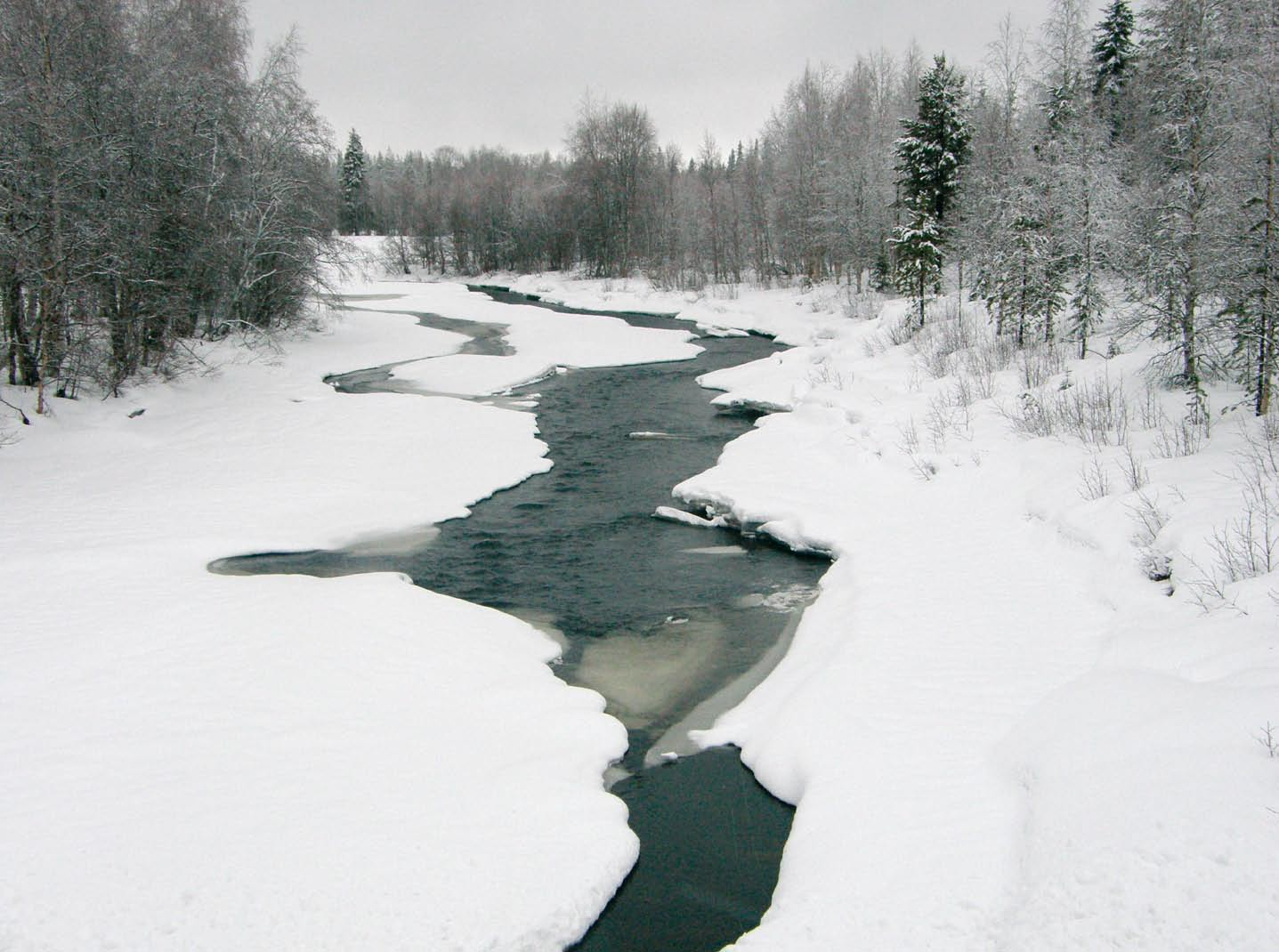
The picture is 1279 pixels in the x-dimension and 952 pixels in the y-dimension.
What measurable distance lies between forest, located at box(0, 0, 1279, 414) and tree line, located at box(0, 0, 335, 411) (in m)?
0.06

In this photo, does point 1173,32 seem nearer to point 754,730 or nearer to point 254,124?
point 754,730

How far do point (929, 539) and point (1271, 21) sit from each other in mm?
7295

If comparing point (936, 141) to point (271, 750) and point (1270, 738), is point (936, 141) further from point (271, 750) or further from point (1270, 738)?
point (271, 750)

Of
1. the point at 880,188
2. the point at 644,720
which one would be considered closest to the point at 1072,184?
the point at 644,720

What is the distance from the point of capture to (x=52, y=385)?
15.4 m

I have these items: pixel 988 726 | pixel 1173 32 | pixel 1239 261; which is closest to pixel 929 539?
pixel 988 726

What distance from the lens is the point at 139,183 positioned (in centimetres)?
1548

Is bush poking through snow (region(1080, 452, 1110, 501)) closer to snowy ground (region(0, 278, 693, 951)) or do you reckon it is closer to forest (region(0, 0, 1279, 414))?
forest (region(0, 0, 1279, 414))

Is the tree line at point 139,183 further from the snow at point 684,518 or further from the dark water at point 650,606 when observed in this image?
the snow at point 684,518

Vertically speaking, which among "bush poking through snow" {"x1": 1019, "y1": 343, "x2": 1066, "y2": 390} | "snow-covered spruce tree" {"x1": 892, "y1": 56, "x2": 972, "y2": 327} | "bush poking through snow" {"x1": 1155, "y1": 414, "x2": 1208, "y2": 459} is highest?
"snow-covered spruce tree" {"x1": 892, "y1": 56, "x2": 972, "y2": 327}

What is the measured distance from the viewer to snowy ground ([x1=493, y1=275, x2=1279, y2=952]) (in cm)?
369

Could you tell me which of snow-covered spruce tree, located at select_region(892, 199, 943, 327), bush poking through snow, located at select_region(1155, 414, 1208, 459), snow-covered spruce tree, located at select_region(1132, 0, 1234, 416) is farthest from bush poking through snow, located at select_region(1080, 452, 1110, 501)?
snow-covered spruce tree, located at select_region(892, 199, 943, 327)

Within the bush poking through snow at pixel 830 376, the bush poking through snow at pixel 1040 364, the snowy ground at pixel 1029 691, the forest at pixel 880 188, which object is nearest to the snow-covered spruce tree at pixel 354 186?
the forest at pixel 880 188

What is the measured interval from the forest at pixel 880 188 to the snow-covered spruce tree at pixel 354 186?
57.9 metres
